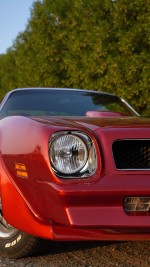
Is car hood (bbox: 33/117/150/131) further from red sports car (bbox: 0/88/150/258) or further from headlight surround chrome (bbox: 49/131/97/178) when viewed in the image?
headlight surround chrome (bbox: 49/131/97/178)

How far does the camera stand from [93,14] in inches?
819

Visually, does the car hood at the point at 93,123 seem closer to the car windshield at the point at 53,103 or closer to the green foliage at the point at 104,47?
the car windshield at the point at 53,103

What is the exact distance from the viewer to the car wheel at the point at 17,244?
328 centimetres

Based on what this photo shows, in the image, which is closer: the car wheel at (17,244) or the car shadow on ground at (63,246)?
the car wheel at (17,244)

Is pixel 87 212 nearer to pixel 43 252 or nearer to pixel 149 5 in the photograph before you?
pixel 43 252

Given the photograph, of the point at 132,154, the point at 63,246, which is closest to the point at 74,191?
the point at 132,154

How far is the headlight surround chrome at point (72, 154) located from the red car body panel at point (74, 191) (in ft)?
0.10

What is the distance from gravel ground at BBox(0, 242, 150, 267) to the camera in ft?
10.6

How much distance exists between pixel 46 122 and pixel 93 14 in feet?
60.0

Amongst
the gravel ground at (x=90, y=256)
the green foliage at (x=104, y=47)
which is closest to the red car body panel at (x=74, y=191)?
the gravel ground at (x=90, y=256)

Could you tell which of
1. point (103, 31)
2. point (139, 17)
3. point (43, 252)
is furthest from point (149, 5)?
point (43, 252)

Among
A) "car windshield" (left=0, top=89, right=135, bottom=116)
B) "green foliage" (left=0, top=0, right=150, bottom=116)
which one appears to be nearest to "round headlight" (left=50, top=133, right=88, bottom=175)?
"car windshield" (left=0, top=89, right=135, bottom=116)

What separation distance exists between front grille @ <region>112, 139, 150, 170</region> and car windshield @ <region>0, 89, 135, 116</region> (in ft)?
4.57

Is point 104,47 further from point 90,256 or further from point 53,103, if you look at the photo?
point 90,256
